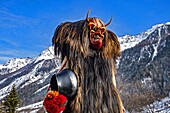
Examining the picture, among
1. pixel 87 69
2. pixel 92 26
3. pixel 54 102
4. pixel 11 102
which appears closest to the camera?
pixel 54 102

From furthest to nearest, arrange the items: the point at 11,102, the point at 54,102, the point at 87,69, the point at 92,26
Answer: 1. the point at 11,102
2. the point at 92,26
3. the point at 87,69
4. the point at 54,102

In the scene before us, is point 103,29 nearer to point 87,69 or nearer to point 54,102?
point 87,69

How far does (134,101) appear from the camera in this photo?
133m

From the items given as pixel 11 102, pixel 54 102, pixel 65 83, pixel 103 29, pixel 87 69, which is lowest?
pixel 54 102

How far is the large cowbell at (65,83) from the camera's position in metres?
2.62

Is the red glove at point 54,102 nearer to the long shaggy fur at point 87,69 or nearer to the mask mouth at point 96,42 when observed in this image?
the long shaggy fur at point 87,69

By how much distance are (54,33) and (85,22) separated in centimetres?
32

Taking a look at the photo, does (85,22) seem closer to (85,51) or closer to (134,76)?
(85,51)

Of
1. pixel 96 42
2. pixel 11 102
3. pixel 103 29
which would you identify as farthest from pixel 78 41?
pixel 11 102

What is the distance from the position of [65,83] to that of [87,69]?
0.30 metres

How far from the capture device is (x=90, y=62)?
2.87m

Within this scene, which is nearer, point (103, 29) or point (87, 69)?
point (87, 69)

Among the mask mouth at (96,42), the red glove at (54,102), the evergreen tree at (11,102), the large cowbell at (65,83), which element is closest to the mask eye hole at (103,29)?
the mask mouth at (96,42)

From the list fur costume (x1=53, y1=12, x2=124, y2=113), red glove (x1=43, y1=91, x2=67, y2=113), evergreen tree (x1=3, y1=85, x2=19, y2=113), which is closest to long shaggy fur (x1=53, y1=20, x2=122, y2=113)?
fur costume (x1=53, y1=12, x2=124, y2=113)
